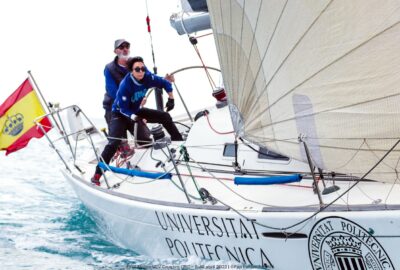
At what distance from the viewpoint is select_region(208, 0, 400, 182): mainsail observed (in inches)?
151

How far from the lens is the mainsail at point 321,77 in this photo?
3832 millimetres

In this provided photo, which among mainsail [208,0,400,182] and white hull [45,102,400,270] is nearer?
mainsail [208,0,400,182]

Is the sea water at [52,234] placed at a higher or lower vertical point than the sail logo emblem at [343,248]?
lower

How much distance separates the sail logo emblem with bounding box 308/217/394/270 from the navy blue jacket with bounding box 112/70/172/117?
2.94 meters

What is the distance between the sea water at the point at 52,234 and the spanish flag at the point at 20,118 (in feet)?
3.39

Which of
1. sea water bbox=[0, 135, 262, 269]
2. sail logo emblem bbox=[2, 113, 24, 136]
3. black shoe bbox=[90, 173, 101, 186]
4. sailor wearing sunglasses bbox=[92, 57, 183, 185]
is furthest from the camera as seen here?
sail logo emblem bbox=[2, 113, 24, 136]

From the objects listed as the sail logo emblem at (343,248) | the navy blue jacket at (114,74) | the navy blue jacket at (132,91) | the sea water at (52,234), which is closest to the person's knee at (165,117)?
the navy blue jacket at (132,91)

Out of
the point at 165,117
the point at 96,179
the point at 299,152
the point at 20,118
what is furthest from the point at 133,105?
the point at 299,152

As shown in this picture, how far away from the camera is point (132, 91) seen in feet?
21.9

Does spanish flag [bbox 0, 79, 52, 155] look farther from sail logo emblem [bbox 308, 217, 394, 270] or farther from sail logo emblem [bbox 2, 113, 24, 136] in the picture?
sail logo emblem [bbox 308, 217, 394, 270]

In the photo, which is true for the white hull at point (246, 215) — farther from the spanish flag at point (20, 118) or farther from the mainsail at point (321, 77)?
the spanish flag at point (20, 118)

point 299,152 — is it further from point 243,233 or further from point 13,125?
point 13,125

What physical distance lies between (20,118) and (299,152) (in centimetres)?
419

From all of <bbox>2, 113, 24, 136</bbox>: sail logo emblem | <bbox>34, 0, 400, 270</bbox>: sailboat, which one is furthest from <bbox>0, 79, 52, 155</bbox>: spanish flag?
<bbox>34, 0, 400, 270</bbox>: sailboat
